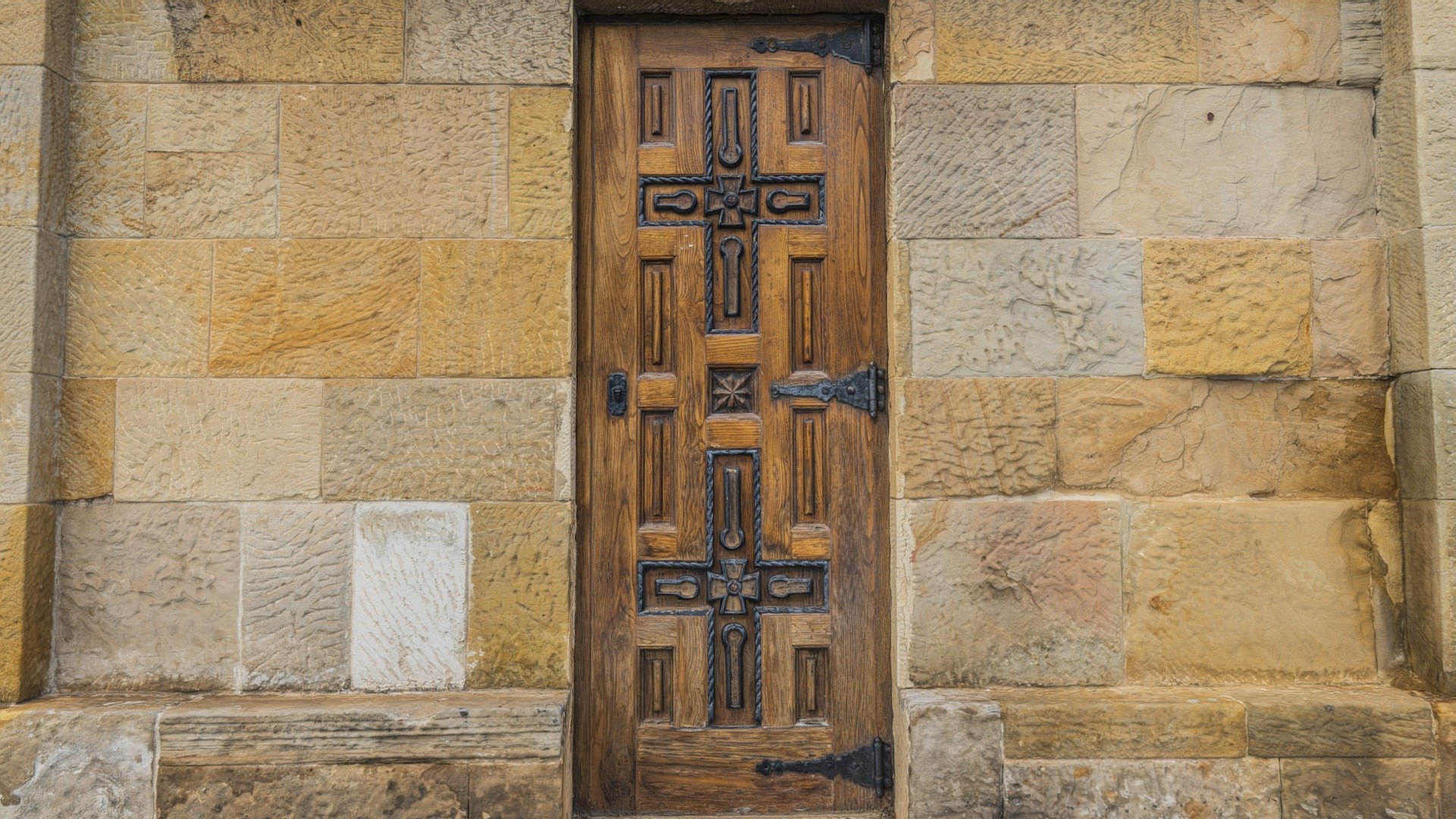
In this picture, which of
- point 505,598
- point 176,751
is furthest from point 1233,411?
point 176,751

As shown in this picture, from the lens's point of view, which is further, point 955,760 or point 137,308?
point 137,308

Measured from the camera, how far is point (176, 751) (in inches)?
92.4

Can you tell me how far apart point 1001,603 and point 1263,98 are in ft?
5.52

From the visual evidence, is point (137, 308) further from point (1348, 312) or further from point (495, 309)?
point (1348, 312)

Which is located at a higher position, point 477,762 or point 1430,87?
point 1430,87

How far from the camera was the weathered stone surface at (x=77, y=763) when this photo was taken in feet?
7.68

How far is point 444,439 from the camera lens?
8.44 ft

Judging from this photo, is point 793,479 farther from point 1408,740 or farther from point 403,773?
point 1408,740

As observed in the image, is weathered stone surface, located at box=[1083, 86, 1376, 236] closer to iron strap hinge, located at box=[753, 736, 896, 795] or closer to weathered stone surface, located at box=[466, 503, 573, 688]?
iron strap hinge, located at box=[753, 736, 896, 795]

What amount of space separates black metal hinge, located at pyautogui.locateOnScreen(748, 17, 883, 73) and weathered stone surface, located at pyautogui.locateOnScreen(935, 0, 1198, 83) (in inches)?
8.5

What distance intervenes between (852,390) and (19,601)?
7.77ft

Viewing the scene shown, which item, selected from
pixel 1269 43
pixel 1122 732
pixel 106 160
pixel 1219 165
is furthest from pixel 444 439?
pixel 1269 43

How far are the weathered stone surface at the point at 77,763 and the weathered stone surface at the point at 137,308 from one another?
0.94m

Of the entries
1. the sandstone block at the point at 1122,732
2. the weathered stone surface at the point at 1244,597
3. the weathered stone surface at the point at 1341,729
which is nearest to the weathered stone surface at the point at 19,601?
the sandstone block at the point at 1122,732
